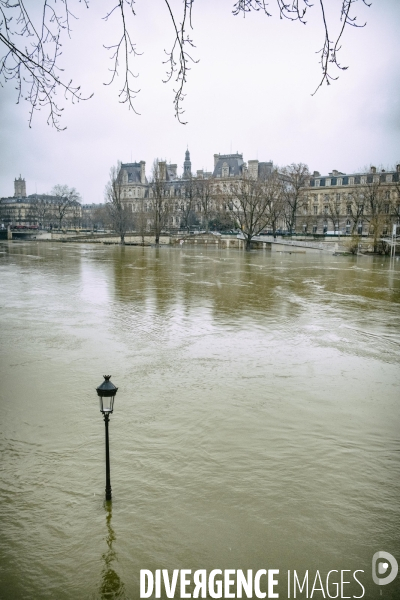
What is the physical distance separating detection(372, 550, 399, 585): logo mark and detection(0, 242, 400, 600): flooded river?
0.19 ft

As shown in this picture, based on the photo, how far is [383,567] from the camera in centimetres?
404

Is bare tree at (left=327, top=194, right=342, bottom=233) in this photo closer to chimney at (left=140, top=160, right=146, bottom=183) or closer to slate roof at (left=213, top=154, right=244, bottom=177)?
slate roof at (left=213, top=154, right=244, bottom=177)

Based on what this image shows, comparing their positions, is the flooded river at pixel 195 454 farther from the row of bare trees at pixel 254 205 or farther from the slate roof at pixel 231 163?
the slate roof at pixel 231 163

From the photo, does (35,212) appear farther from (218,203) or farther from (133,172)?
(218,203)

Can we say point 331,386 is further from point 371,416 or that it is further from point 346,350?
point 346,350

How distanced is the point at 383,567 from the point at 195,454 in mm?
2578

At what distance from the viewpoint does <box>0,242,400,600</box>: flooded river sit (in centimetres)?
408

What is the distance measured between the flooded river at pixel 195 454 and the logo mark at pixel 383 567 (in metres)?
0.06

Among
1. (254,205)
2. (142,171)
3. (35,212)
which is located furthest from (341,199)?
(35,212)

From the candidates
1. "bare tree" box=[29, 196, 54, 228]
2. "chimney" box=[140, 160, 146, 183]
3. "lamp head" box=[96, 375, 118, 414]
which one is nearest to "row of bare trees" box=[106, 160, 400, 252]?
"chimney" box=[140, 160, 146, 183]

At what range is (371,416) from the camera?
7109 mm

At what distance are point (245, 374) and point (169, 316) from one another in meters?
5.97

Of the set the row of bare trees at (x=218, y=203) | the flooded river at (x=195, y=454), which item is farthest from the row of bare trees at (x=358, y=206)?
the flooded river at (x=195, y=454)

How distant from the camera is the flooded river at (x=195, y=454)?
13.4ft
